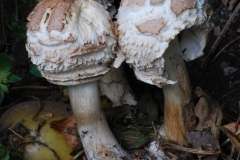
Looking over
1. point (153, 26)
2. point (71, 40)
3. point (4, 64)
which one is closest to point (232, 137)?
point (153, 26)

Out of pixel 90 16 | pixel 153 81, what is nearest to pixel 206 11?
pixel 153 81

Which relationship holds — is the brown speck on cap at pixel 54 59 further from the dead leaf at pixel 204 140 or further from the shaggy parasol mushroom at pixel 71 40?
the dead leaf at pixel 204 140

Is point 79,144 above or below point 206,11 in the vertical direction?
below

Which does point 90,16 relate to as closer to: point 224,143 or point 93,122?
point 93,122

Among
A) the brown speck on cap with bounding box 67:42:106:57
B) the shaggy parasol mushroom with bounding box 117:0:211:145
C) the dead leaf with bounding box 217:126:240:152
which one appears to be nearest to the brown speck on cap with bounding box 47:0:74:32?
the brown speck on cap with bounding box 67:42:106:57

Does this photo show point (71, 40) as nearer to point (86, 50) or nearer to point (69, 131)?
point (86, 50)

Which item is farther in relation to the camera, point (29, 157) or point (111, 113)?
point (111, 113)
